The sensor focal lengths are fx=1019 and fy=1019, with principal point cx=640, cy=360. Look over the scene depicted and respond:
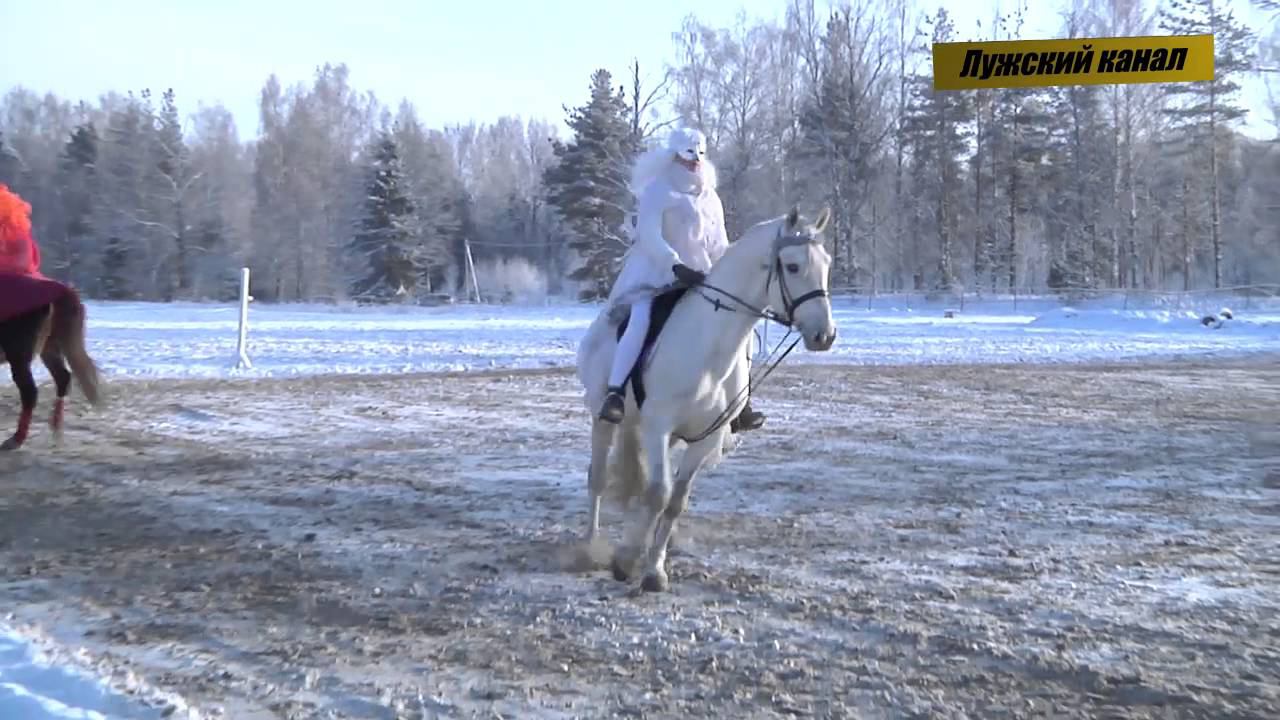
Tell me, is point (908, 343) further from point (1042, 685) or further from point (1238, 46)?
point (1238, 46)

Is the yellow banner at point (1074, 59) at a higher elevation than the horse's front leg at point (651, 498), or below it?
higher

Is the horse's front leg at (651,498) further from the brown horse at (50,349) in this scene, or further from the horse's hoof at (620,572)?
the brown horse at (50,349)

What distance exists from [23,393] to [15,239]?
1.54 m

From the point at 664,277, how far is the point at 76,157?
6424 centimetres

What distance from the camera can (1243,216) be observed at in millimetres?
57531

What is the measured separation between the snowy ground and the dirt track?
0.03 m

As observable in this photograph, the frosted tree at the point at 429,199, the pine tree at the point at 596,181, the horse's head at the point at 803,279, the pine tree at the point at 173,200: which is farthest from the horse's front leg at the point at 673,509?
the pine tree at the point at 173,200

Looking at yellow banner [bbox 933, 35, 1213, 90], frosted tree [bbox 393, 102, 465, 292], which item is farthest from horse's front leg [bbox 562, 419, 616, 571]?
frosted tree [bbox 393, 102, 465, 292]

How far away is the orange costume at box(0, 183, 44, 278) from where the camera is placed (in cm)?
996

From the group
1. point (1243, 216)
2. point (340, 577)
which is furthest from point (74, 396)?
point (1243, 216)

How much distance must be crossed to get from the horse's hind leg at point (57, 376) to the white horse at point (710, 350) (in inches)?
276

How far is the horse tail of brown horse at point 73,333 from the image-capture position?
9.89 meters

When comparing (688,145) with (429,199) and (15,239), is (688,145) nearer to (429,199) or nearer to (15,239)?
(15,239)

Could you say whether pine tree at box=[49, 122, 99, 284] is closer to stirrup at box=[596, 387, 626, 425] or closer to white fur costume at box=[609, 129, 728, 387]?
white fur costume at box=[609, 129, 728, 387]
